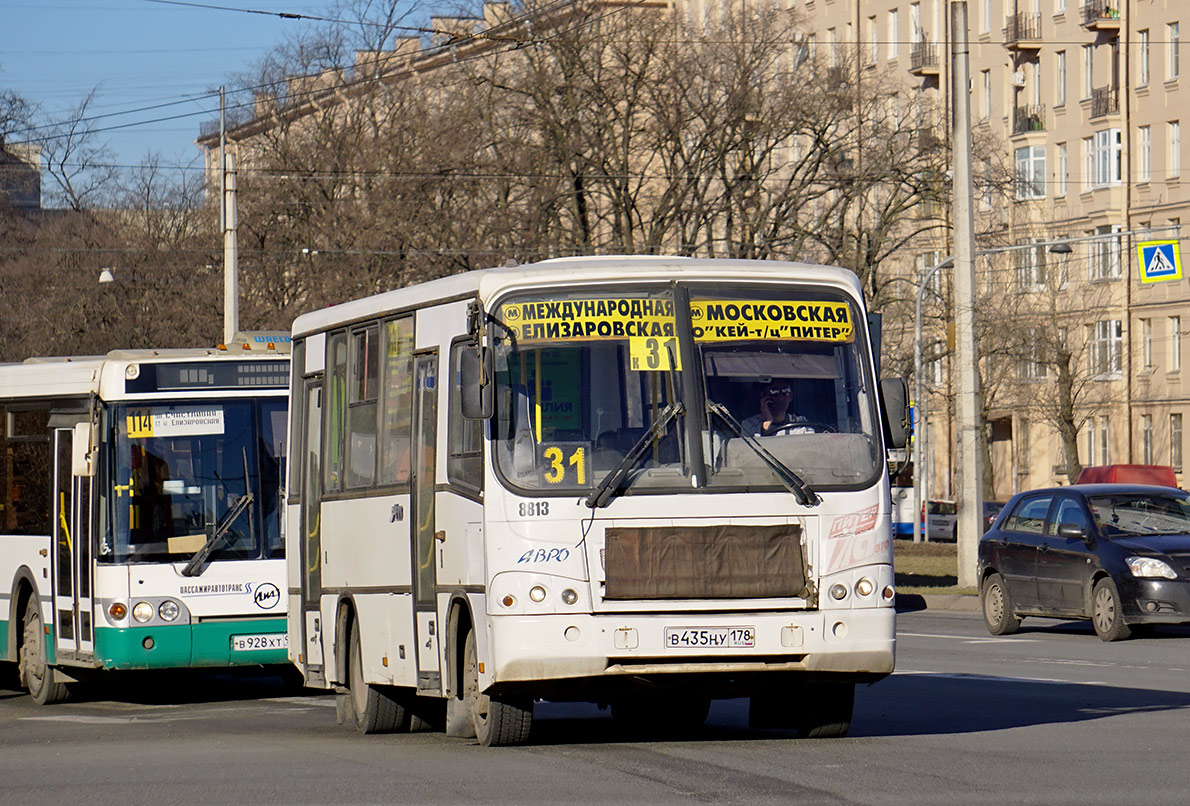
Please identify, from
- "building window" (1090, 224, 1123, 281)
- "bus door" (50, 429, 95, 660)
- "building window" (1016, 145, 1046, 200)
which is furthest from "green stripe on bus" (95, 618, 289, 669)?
"building window" (1016, 145, 1046, 200)

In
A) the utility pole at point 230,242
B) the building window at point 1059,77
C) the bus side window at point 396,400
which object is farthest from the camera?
the building window at point 1059,77

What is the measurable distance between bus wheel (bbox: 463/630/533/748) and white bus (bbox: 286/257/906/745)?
0.02 m

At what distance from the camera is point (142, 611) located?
56.2 ft

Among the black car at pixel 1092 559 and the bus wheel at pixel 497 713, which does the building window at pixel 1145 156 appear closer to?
the black car at pixel 1092 559

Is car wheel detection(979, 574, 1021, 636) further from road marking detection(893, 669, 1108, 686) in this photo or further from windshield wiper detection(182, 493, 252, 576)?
windshield wiper detection(182, 493, 252, 576)

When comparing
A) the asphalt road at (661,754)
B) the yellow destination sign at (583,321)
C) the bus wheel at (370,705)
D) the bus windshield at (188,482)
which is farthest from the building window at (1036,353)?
the yellow destination sign at (583,321)

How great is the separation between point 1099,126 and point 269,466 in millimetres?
61885

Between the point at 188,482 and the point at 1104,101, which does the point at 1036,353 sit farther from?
the point at 188,482

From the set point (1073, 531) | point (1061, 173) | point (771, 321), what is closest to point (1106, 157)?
point (1061, 173)

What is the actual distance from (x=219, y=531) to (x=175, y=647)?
0.96 metres

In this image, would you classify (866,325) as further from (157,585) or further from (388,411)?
(157,585)

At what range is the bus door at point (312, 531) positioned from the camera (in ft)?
49.4

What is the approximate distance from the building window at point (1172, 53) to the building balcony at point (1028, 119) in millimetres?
7144

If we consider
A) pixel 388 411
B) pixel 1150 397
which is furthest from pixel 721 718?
pixel 1150 397
